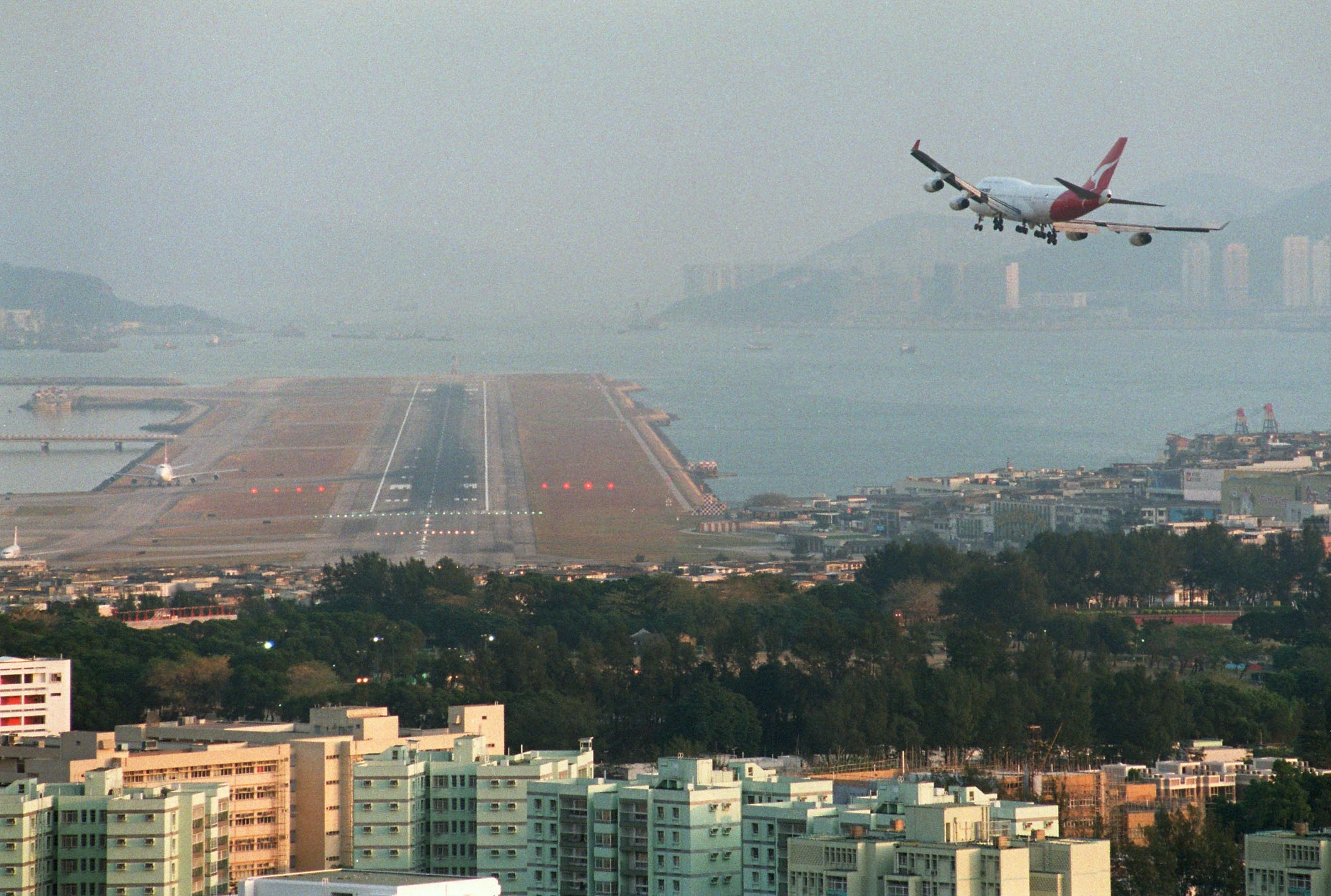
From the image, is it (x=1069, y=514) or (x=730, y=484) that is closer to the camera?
(x=1069, y=514)

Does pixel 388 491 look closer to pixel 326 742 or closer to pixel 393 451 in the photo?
pixel 393 451

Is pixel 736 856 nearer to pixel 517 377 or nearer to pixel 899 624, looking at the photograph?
pixel 899 624

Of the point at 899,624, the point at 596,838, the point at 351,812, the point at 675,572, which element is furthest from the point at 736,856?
the point at 675,572

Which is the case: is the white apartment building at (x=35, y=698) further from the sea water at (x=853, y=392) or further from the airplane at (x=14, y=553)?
the sea water at (x=853, y=392)

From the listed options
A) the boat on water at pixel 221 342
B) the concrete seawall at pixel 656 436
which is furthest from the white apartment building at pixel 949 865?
the boat on water at pixel 221 342

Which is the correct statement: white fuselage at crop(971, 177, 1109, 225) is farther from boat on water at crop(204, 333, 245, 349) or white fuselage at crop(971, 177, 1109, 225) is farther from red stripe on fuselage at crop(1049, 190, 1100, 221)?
boat on water at crop(204, 333, 245, 349)
